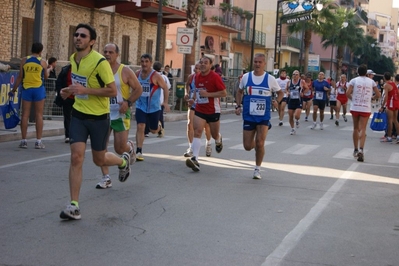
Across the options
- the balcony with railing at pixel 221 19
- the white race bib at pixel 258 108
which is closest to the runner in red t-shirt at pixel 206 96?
the white race bib at pixel 258 108

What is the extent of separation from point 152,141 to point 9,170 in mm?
6480

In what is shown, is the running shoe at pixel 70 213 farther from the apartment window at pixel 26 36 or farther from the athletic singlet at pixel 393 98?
the apartment window at pixel 26 36

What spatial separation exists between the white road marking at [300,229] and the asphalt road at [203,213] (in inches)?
0.5

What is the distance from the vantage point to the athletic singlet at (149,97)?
13.0 metres

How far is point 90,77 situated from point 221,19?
4346 centimetres

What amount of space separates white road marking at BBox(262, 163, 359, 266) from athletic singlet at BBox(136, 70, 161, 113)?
3398 mm

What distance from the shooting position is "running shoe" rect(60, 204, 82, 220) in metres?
7.56

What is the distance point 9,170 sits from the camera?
1126 cm

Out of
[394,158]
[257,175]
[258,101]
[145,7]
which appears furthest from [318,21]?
[257,175]

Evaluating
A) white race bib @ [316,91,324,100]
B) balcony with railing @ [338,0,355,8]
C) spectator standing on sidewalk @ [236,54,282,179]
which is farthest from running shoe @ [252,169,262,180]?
balcony with railing @ [338,0,355,8]

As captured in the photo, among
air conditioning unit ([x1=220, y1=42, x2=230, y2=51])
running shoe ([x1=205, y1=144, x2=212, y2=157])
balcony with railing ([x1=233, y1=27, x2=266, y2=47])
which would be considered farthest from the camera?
balcony with railing ([x1=233, y1=27, x2=266, y2=47])

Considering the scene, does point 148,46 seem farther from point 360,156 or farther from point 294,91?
point 360,156

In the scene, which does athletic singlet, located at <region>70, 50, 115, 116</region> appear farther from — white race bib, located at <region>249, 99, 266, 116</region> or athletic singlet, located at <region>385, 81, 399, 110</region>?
athletic singlet, located at <region>385, 81, 399, 110</region>

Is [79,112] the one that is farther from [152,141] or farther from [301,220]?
[152,141]
